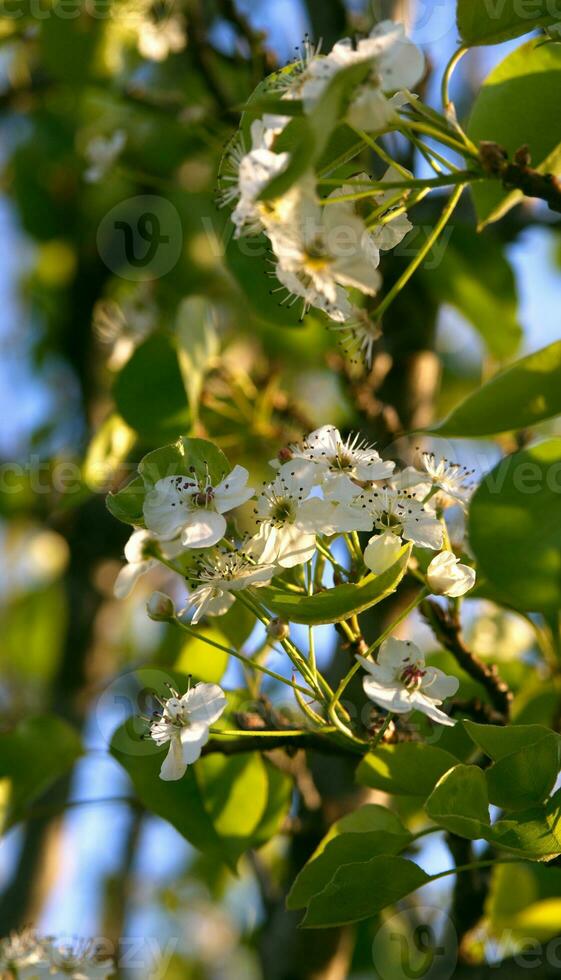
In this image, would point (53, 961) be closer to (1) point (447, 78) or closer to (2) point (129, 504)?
(2) point (129, 504)

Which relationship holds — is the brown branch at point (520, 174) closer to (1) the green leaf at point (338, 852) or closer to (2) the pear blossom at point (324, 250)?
(2) the pear blossom at point (324, 250)

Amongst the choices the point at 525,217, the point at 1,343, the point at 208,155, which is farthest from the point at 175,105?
the point at 1,343

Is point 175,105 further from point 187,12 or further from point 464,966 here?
point 464,966

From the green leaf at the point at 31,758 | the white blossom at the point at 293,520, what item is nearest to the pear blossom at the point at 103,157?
the green leaf at the point at 31,758

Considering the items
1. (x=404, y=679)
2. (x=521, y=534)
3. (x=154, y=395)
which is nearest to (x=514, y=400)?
(x=521, y=534)

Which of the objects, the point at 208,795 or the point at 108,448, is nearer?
the point at 208,795

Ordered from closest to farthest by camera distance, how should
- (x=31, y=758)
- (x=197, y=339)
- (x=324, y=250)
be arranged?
(x=324, y=250), (x=31, y=758), (x=197, y=339)

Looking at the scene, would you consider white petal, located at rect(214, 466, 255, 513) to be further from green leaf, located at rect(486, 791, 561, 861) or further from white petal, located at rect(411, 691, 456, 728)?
green leaf, located at rect(486, 791, 561, 861)
